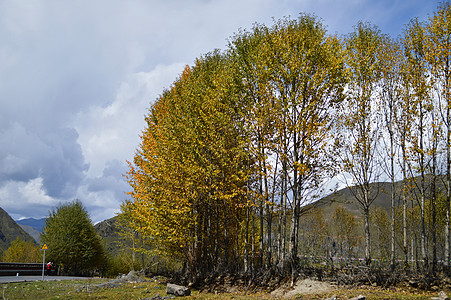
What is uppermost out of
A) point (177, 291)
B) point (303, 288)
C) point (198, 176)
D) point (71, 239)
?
point (198, 176)

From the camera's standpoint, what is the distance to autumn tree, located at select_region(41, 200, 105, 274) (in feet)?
138

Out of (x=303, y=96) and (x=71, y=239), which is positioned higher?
(x=303, y=96)

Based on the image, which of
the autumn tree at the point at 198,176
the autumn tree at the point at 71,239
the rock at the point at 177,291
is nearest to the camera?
the rock at the point at 177,291

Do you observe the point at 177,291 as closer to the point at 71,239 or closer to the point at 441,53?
the point at 441,53

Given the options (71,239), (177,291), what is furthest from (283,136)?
(71,239)

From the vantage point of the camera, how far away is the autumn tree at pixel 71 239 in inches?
1655

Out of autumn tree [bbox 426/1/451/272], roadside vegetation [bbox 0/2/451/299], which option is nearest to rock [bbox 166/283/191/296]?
roadside vegetation [bbox 0/2/451/299]

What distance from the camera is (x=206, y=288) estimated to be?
1577cm

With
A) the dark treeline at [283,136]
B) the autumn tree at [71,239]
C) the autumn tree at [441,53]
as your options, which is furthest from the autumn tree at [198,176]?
the autumn tree at [71,239]

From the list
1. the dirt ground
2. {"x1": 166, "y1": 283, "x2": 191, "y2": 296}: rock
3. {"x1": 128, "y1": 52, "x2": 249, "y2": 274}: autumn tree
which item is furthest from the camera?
{"x1": 128, "y1": 52, "x2": 249, "y2": 274}: autumn tree

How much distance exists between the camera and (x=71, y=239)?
4278 cm

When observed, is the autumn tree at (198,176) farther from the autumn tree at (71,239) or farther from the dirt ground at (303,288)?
the autumn tree at (71,239)

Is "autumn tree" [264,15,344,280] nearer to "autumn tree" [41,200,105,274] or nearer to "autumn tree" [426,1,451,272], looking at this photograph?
"autumn tree" [426,1,451,272]

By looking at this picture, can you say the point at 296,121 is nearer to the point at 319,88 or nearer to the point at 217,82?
the point at 319,88
